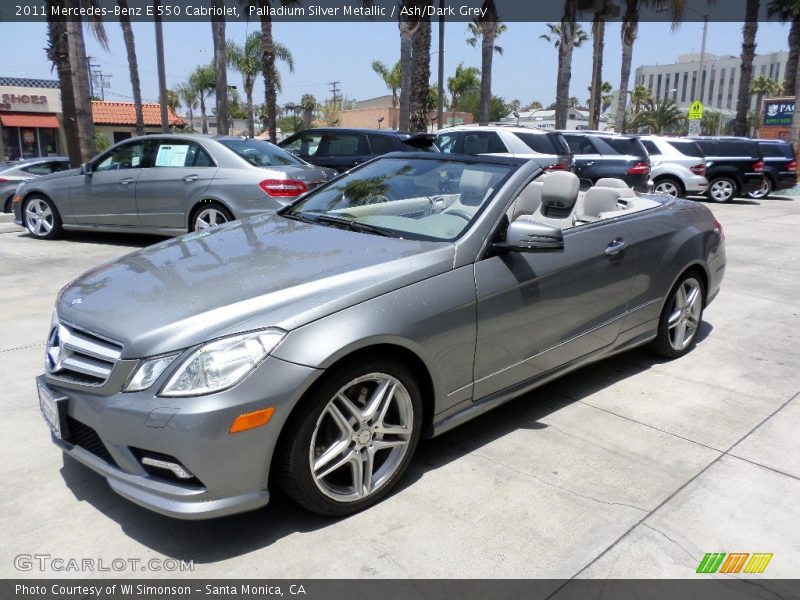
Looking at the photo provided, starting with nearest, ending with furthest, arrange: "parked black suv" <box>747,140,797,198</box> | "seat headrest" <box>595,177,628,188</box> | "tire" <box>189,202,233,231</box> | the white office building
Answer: "seat headrest" <box>595,177,628,188</box>
"tire" <box>189,202,233,231</box>
"parked black suv" <box>747,140,797,198</box>
the white office building

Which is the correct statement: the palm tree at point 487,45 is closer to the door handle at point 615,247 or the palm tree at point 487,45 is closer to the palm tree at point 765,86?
the door handle at point 615,247

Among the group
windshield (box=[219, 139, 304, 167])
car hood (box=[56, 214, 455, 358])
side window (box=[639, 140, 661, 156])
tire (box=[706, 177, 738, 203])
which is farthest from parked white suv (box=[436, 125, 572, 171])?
car hood (box=[56, 214, 455, 358])

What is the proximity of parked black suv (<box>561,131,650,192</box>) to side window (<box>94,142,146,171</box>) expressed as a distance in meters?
8.87

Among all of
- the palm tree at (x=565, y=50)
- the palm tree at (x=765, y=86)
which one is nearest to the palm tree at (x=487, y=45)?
the palm tree at (x=565, y=50)

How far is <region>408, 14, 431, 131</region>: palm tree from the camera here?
16203 mm

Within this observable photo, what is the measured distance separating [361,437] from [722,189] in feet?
58.3

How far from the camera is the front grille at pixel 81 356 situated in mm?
2660

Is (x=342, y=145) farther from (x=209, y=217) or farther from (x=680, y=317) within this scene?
(x=680, y=317)

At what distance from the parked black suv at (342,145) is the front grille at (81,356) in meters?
9.00

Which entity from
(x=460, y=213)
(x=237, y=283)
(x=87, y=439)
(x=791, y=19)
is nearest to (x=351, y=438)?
(x=237, y=283)

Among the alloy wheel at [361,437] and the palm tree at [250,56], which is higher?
the palm tree at [250,56]

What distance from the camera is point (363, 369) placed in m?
2.79

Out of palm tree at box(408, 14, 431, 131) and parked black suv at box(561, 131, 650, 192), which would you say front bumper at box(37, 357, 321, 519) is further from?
palm tree at box(408, 14, 431, 131)
